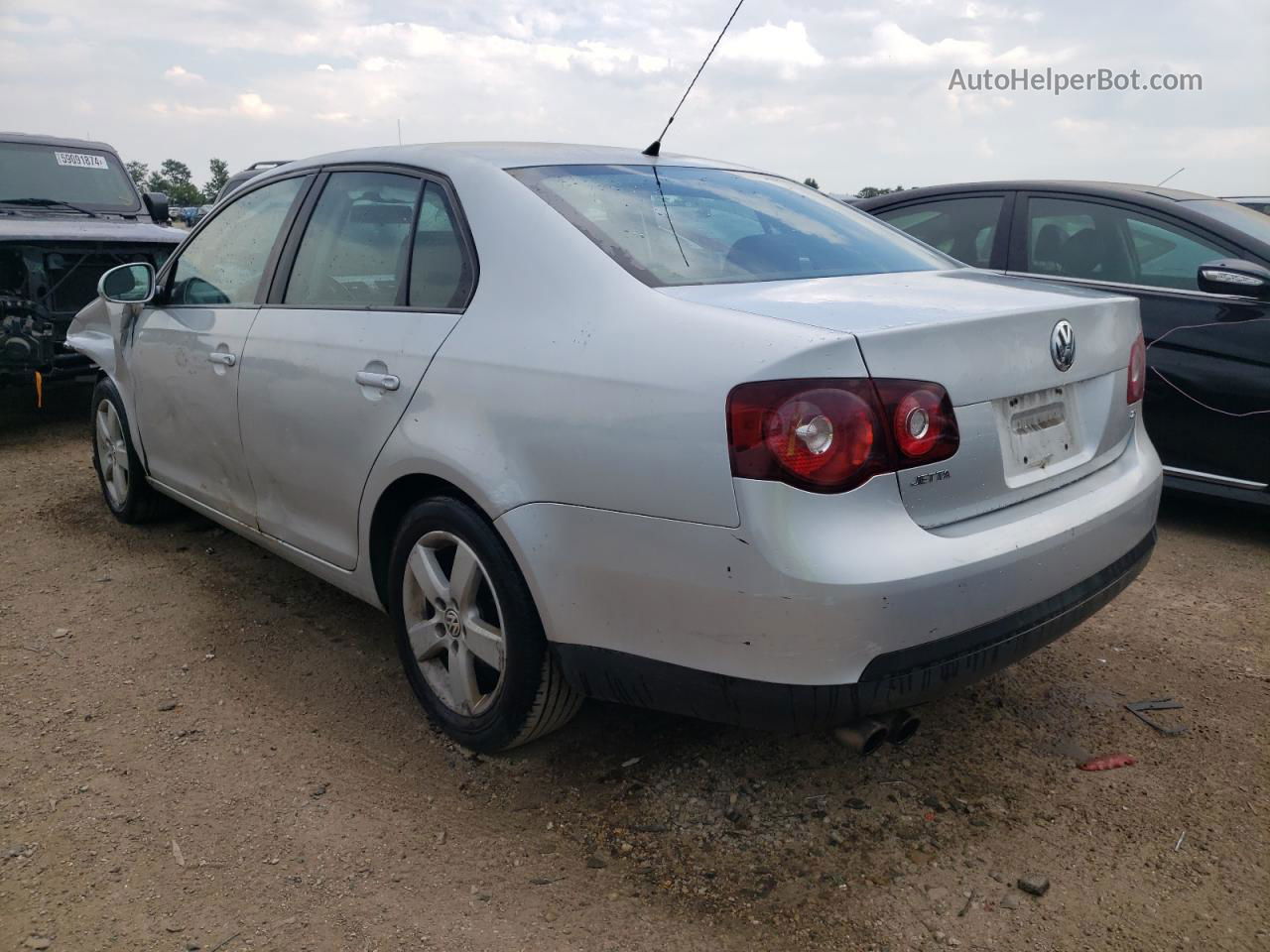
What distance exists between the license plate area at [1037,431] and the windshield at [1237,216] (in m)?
2.95

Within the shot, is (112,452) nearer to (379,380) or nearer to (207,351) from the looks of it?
(207,351)

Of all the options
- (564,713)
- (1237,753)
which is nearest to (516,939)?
(564,713)

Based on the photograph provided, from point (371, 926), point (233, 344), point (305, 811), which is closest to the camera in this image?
point (371, 926)

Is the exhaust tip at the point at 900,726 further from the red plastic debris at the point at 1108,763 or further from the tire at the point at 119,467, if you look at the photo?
the tire at the point at 119,467

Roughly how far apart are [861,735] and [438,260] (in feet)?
5.44

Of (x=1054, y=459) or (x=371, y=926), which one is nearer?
(x=371, y=926)

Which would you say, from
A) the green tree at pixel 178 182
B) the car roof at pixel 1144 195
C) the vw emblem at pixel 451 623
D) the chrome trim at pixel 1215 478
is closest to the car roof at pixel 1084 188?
the car roof at pixel 1144 195

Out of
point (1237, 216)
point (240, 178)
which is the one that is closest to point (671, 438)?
point (1237, 216)

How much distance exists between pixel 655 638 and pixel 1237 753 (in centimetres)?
173

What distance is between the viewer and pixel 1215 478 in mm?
4543

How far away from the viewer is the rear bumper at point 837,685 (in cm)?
203

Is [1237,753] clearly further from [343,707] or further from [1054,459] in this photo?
[343,707]

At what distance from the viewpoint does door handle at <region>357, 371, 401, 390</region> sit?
2744 millimetres

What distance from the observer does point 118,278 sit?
438 cm
